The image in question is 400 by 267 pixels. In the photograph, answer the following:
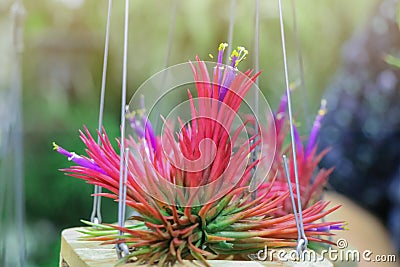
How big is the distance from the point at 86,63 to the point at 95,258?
3.63 ft

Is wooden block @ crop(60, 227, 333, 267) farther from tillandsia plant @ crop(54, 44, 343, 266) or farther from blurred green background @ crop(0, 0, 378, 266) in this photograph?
blurred green background @ crop(0, 0, 378, 266)

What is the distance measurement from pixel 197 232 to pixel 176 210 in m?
0.03

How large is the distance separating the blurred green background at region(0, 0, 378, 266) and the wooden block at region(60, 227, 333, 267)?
93cm

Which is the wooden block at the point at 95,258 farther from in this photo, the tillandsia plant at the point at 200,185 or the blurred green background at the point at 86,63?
the blurred green background at the point at 86,63

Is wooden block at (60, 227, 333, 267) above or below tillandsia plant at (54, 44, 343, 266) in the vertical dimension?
below

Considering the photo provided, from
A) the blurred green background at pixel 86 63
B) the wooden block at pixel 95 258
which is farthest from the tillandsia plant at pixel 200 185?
the blurred green background at pixel 86 63

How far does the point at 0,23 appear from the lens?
1.42m

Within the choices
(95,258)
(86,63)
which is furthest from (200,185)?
(86,63)

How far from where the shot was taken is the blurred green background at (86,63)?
142 centimetres

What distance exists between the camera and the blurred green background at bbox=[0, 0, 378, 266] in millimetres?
1425

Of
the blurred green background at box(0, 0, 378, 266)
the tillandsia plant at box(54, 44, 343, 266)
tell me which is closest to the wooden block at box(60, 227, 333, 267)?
the tillandsia plant at box(54, 44, 343, 266)

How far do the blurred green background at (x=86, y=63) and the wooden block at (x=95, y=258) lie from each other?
930mm

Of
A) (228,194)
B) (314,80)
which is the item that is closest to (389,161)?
(314,80)

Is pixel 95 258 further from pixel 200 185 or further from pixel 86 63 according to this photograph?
pixel 86 63
